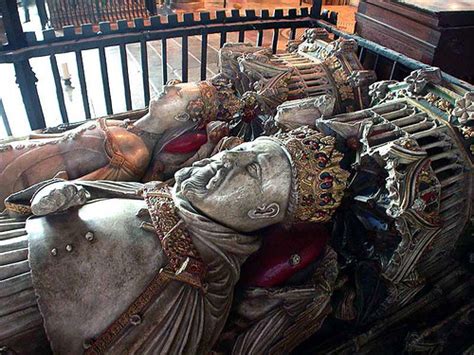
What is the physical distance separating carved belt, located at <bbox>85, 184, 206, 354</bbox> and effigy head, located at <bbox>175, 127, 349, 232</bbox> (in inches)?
4.7

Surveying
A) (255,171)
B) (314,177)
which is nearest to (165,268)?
(255,171)

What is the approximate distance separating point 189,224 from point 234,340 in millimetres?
550

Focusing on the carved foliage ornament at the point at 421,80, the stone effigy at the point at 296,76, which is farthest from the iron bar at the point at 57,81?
the carved foliage ornament at the point at 421,80

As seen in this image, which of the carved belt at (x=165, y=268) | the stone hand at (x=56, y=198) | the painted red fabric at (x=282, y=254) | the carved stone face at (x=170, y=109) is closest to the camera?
the carved belt at (x=165, y=268)

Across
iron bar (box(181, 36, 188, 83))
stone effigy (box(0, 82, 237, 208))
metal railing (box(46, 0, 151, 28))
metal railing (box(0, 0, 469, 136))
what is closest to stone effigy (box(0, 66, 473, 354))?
stone effigy (box(0, 82, 237, 208))

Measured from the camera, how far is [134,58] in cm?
630

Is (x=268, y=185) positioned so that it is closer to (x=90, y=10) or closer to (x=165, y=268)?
(x=165, y=268)

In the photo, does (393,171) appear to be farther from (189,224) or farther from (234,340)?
(234,340)

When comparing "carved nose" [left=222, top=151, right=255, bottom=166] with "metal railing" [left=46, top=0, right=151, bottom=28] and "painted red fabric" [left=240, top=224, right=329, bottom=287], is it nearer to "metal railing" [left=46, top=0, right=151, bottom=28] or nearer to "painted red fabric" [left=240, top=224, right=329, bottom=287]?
"painted red fabric" [left=240, top=224, right=329, bottom=287]

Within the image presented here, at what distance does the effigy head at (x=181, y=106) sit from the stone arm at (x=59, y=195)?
27.2 inches

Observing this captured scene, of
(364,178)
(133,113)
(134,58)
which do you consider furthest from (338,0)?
(364,178)

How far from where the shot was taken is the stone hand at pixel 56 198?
1.66 metres

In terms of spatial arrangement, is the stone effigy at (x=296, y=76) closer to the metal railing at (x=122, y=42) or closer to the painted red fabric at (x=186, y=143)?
the painted red fabric at (x=186, y=143)

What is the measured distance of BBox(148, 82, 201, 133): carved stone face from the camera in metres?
2.59
